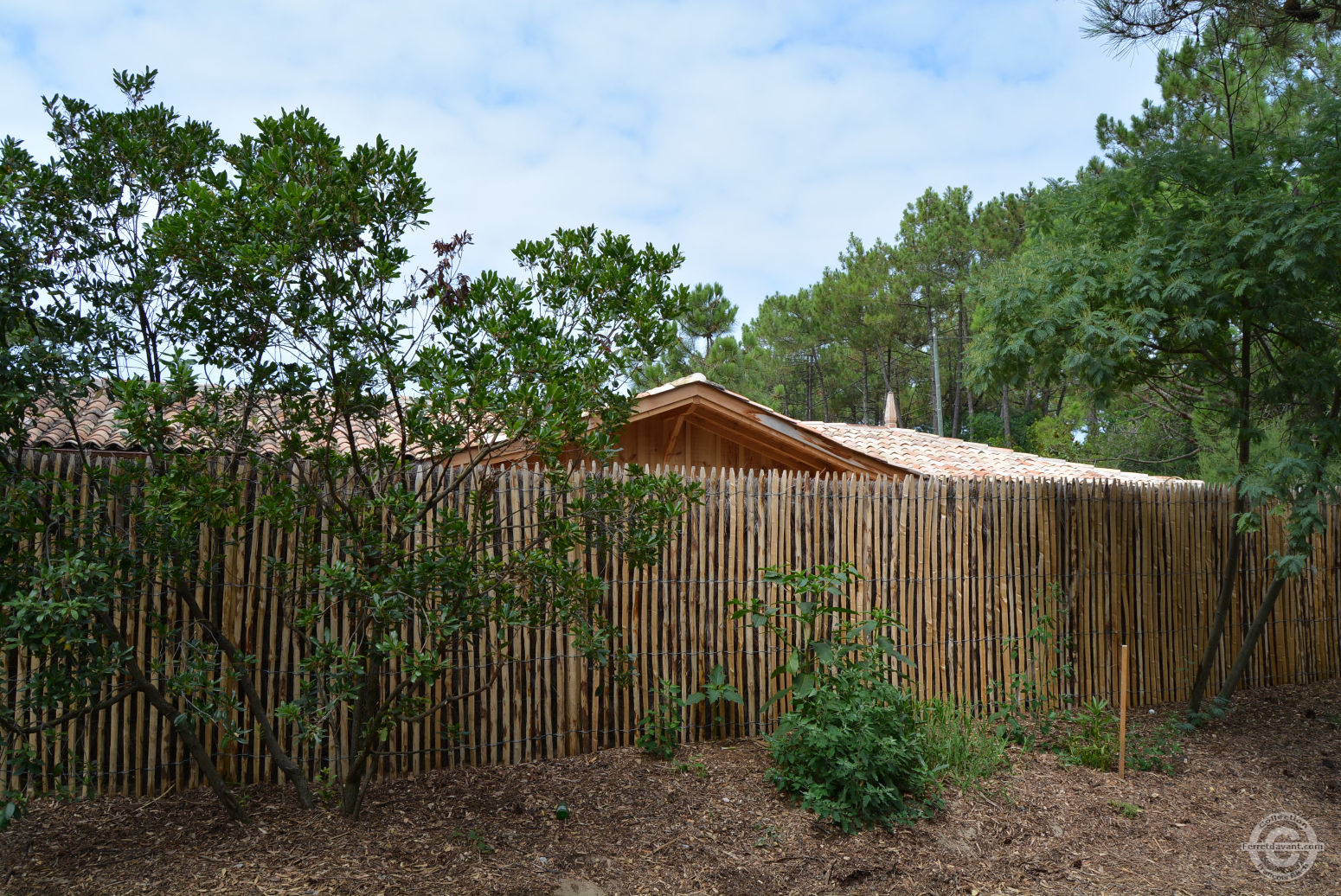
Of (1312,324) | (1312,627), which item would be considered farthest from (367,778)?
(1312,627)

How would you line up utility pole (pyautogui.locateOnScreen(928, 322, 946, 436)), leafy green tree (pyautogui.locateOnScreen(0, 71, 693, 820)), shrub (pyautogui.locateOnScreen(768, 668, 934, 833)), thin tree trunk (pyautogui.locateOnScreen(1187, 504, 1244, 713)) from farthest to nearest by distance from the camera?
utility pole (pyautogui.locateOnScreen(928, 322, 946, 436)), thin tree trunk (pyautogui.locateOnScreen(1187, 504, 1244, 713)), shrub (pyautogui.locateOnScreen(768, 668, 934, 833)), leafy green tree (pyautogui.locateOnScreen(0, 71, 693, 820))

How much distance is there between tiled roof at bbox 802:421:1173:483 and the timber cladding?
8.00ft

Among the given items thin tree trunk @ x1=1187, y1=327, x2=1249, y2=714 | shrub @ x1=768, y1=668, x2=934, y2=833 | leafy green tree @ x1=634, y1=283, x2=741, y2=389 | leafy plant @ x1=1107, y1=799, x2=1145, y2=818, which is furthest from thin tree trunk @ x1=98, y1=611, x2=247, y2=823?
leafy green tree @ x1=634, y1=283, x2=741, y2=389

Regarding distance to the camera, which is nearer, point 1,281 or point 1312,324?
point 1,281

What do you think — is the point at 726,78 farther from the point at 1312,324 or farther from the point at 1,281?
the point at 1,281

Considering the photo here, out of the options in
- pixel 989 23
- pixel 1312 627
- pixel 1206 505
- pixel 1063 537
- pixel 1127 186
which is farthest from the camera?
pixel 1312 627

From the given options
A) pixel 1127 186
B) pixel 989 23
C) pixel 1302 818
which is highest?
pixel 989 23

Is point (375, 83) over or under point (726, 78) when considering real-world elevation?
under

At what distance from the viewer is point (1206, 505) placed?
26.1 ft

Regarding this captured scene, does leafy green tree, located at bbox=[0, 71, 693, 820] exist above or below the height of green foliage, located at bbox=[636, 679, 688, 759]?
above

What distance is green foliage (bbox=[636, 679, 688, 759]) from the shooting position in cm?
546

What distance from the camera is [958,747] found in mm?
5539

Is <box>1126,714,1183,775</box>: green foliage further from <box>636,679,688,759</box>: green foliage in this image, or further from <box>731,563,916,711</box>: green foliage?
<box>636,679,688,759</box>: green foliage

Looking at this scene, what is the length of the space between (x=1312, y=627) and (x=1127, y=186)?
5.21 metres
